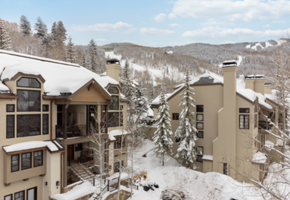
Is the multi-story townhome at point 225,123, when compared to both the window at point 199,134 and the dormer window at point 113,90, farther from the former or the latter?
the dormer window at point 113,90

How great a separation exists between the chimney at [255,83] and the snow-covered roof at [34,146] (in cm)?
2913

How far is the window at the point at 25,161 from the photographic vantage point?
12.9 m

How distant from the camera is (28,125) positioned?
13398mm

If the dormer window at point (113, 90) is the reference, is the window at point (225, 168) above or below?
below

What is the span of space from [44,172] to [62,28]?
6802 cm

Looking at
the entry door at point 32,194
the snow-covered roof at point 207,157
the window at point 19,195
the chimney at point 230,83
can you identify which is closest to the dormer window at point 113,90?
the entry door at point 32,194

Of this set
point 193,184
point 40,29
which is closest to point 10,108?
point 193,184

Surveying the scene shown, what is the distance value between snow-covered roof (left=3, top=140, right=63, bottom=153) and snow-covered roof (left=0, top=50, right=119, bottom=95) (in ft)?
12.3

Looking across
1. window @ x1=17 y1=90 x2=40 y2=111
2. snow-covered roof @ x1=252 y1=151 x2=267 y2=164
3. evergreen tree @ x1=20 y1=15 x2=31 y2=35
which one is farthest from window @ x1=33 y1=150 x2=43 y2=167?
evergreen tree @ x1=20 y1=15 x2=31 y2=35

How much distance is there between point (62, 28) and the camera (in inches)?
2741

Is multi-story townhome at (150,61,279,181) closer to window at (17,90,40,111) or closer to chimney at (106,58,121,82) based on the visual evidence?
chimney at (106,58,121,82)

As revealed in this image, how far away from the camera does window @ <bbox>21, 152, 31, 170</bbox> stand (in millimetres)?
12922

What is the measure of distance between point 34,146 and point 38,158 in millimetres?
1091

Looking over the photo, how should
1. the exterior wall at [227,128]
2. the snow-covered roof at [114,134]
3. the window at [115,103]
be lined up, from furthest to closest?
the exterior wall at [227,128] → the window at [115,103] → the snow-covered roof at [114,134]
